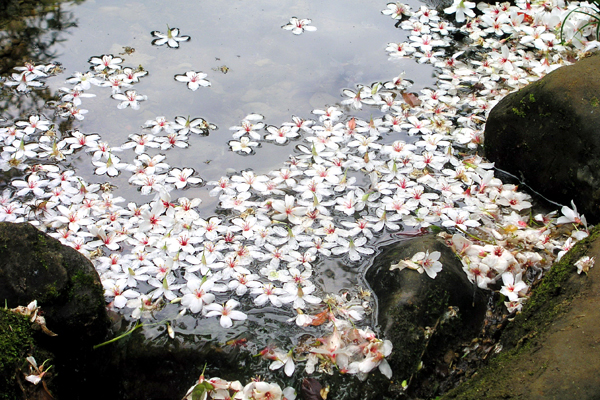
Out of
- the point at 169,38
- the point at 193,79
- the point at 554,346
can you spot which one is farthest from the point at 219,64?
the point at 554,346

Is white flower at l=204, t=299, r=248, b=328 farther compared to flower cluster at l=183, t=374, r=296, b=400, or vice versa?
white flower at l=204, t=299, r=248, b=328

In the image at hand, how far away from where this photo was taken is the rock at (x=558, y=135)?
10.4 ft

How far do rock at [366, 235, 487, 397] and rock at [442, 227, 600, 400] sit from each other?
0.86 feet

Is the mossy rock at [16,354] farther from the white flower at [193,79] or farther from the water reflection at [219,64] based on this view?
the white flower at [193,79]

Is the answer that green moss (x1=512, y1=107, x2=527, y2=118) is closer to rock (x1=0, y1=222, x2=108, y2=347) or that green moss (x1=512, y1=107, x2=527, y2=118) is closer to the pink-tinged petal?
the pink-tinged petal

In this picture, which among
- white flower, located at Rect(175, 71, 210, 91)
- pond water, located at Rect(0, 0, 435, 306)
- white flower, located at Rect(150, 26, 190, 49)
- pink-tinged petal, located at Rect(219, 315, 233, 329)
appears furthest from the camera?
white flower, located at Rect(150, 26, 190, 49)

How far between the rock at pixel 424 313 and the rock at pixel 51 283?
1.49 m

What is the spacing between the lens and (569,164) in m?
3.27

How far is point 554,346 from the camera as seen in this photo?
2.02 meters

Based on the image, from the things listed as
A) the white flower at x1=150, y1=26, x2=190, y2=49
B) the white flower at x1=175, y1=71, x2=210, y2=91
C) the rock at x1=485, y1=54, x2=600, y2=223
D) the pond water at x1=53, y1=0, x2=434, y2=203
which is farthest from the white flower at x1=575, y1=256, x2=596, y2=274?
the white flower at x1=150, y1=26, x2=190, y2=49

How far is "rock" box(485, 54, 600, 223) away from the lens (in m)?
3.16

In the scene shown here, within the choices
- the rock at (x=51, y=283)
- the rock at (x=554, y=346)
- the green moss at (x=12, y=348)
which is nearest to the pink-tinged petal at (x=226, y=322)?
the rock at (x=51, y=283)

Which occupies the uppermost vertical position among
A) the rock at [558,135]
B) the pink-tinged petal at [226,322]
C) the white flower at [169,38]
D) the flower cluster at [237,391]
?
the rock at [558,135]

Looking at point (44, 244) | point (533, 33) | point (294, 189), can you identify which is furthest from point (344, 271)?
point (533, 33)
